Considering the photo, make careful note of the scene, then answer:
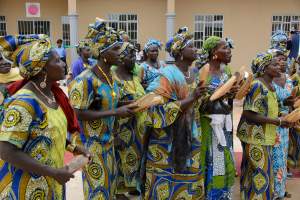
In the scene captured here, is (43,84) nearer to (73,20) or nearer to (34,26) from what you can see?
(73,20)

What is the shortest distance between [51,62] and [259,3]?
1483 centimetres

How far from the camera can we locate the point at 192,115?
3.69 metres

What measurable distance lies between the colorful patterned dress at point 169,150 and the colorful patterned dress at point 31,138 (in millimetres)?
1264

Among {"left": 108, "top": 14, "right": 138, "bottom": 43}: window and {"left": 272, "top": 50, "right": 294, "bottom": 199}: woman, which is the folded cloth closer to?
{"left": 272, "top": 50, "right": 294, "bottom": 199}: woman

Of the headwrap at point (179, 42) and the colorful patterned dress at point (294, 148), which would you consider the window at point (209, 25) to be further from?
the headwrap at point (179, 42)

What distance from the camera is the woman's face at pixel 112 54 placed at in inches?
134

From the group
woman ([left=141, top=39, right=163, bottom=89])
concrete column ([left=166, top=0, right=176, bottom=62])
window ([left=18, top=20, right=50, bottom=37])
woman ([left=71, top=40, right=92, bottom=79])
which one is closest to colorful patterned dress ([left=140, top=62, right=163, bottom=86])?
woman ([left=141, top=39, right=163, bottom=89])

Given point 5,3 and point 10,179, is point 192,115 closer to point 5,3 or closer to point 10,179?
point 10,179

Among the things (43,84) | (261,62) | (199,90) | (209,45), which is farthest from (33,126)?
(261,62)

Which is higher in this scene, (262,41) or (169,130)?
(262,41)

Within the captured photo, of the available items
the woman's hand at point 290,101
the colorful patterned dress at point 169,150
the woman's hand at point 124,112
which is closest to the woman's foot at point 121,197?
the colorful patterned dress at point 169,150

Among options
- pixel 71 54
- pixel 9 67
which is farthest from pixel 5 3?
pixel 9 67

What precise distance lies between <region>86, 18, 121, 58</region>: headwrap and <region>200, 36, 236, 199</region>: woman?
1.00 meters

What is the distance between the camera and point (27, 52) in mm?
2273
